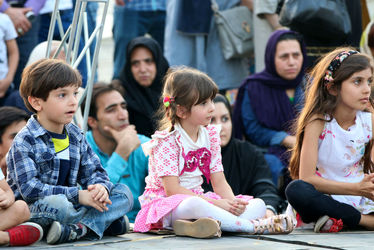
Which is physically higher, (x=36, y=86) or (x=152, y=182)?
(x=36, y=86)

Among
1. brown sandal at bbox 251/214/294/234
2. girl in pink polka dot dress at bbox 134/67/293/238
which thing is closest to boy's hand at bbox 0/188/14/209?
girl in pink polka dot dress at bbox 134/67/293/238

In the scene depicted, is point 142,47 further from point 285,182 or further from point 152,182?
point 152,182

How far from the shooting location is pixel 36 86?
12.0 feet

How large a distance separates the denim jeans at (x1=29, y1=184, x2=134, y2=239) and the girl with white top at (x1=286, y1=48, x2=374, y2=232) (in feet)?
3.16

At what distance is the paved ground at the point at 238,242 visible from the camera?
3273 millimetres

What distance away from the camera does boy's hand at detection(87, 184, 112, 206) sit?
361 cm

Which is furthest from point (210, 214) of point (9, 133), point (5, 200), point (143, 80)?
point (143, 80)

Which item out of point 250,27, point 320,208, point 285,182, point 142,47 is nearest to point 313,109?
point 320,208

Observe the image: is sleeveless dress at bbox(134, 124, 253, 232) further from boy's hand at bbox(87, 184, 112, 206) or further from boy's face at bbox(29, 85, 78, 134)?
boy's face at bbox(29, 85, 78, 134)

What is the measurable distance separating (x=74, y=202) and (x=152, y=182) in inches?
23.9

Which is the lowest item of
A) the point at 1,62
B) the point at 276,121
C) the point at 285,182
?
the point at 285,182

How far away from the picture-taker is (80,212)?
363 centimetres

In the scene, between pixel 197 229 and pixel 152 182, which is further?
pixel 152 182

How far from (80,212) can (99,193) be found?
142mm
